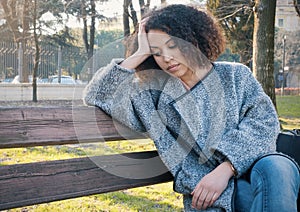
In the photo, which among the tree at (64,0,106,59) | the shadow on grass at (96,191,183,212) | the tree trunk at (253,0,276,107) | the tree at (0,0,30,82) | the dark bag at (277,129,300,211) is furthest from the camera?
the tree at (64,0,106,59)

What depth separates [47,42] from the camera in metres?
21.5

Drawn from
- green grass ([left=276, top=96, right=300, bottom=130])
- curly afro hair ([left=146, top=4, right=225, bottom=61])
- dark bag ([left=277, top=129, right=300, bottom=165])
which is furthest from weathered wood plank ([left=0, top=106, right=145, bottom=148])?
green grass ([left=276, top=96, right=300, bottom=130])

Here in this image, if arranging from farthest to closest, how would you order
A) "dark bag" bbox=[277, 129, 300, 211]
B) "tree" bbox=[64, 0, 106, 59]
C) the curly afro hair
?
"tree" bbox=[64, 0, 106, 59]
"dark bag" bbox=[277, 129, 300, 211]
the curly afro hair

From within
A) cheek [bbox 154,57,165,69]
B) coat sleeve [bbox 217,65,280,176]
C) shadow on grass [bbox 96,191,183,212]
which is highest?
cheek [bbox 154,57,165,69]

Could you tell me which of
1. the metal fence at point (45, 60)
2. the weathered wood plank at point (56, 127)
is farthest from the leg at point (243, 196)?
the metal fence at point (45, 60)

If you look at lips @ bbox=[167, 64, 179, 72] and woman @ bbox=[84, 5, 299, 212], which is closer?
woman @ bbox=[84, 5, 299, 212]

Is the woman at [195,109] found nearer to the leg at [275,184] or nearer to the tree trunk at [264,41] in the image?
the leg at [275,184]

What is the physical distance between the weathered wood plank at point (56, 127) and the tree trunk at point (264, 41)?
417cm

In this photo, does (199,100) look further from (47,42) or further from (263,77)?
(47,42)

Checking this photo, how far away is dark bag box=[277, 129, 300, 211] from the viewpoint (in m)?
1.98

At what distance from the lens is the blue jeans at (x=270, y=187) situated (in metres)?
1.48

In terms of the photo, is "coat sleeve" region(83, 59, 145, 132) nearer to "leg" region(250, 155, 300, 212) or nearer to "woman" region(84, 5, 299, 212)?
"woman" region(84, 5, 299, 212)

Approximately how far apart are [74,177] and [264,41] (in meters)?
4.46

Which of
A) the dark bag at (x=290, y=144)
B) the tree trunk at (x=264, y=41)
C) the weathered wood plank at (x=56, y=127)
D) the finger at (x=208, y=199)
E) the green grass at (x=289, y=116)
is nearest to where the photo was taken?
the weathered wood plank at (x=56, y=127)
